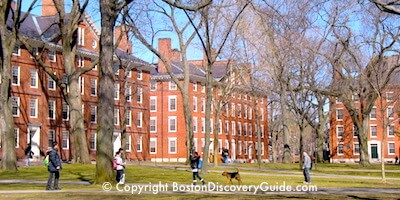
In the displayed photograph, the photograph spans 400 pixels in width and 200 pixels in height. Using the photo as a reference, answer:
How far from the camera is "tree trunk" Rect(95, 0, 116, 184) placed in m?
21.9

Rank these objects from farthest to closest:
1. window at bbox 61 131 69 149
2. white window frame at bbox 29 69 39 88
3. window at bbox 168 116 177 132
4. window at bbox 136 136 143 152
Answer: window at bbox 168 116 177 132 < window at bbox 136 136 143 152 < window at bbox 61 131 69 149 < white window frame at bbox 29 69 39 88

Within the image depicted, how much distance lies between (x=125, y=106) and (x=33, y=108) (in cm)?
821

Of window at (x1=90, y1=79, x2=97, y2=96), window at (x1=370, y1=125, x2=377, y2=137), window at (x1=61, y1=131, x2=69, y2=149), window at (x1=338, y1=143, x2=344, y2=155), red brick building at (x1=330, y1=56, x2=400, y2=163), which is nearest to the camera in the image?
window at (x1=61, y1=131, x2=69, y2=149)

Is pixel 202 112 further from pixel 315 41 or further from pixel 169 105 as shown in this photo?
pixel 315 41

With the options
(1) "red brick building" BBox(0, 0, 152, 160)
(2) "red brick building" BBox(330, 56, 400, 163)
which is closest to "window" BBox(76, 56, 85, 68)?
(1) "red brick building" BBox(0, 0, 152, 160)

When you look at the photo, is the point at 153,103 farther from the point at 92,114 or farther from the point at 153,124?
the point at 92,114

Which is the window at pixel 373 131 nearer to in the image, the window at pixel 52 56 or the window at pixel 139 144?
the window at pixel 139 144

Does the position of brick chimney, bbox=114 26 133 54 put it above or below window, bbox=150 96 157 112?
above

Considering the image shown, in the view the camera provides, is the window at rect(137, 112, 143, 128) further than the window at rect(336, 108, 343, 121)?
No

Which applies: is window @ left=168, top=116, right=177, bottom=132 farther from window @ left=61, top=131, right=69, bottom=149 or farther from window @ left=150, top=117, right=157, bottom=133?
window @ left=61, top=131, right=69, bottom=149

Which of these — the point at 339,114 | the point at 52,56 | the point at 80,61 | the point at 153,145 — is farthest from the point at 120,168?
the point at 339,114

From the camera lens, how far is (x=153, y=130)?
79125 mm

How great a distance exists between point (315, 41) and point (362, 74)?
441cm

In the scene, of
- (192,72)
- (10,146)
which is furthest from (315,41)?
(192,72)
